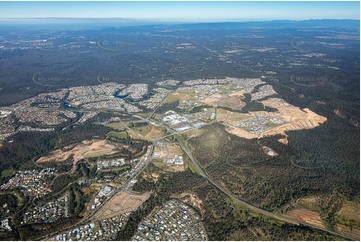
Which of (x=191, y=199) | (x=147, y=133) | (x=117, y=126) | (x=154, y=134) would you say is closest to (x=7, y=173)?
(x=117, y=126)

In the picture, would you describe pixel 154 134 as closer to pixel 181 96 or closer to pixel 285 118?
pixel 181 96

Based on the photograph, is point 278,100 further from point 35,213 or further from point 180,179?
point 35,213

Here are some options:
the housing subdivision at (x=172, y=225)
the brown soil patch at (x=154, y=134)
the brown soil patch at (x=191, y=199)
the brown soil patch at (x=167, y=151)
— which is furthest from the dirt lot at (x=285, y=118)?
the housing subdivision at (x=172, y=225)

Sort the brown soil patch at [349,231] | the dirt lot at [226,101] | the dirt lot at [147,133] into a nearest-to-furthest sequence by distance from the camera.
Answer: the brown soil patch at [349,231] → the dirt lot at [147,133] → the dirt lot at [226,101]

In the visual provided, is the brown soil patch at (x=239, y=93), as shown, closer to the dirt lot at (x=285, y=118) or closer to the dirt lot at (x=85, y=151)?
the dirt lot at (x=285, y=118)

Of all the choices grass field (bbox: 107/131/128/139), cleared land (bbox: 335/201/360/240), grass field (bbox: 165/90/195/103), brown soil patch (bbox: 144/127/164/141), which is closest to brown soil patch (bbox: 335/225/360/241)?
A: cleared land (bbox: 335/201/360/240)
